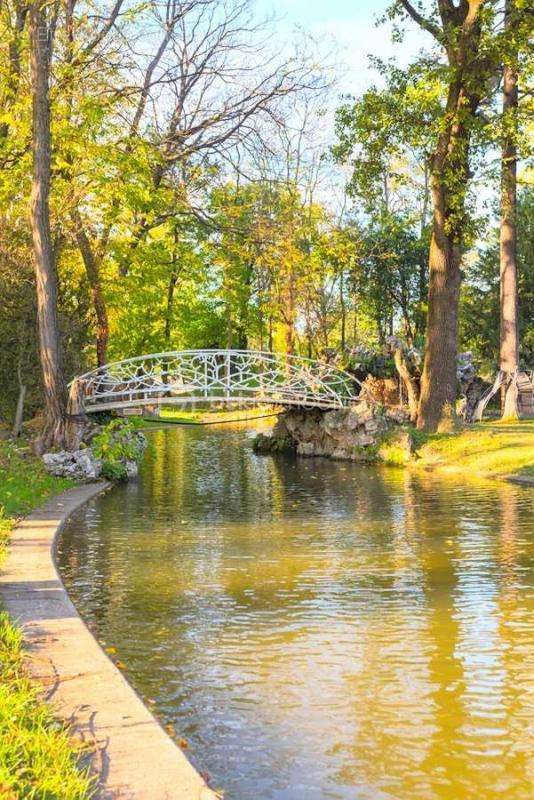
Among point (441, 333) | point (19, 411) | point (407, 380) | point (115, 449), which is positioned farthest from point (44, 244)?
point (407, 380)

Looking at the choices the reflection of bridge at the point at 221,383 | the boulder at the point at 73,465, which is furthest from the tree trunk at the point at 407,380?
the boulder at the point at 73,465

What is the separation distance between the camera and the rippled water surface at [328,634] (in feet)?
16.7

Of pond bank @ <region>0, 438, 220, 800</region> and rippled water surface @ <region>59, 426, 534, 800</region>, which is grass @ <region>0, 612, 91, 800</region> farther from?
rippled water surface @ <region>59, 426, 534, 800</region>

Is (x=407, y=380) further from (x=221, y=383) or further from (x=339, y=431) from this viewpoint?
(x=221, y=383)

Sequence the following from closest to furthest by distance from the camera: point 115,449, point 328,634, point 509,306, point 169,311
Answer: point 328,634 < point 115,449 < point 509,306 < point 169,311

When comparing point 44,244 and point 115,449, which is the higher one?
point 44,244

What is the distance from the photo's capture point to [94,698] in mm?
5363

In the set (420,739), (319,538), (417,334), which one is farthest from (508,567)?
(417,334)

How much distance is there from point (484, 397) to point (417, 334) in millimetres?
12535

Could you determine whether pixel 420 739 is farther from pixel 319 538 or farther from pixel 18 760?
pixel 319 538

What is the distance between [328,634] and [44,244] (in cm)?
1285

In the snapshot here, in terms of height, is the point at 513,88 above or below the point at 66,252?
above

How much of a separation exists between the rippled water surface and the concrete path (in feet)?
1.35

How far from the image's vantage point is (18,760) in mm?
4145
